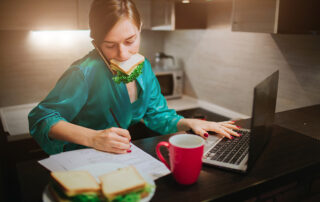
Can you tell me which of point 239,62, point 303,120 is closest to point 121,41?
point 303,120

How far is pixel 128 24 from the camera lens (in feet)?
4.22

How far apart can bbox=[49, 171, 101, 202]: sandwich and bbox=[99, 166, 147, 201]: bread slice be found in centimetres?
3

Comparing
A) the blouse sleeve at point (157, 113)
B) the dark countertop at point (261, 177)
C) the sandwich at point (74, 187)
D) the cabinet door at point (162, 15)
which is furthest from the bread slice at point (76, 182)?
the cabinet door at point (162, 15)

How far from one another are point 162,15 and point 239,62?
789 millimetres

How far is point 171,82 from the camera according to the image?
2867mm

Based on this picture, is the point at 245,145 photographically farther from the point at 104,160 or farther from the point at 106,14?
the point at 106,14

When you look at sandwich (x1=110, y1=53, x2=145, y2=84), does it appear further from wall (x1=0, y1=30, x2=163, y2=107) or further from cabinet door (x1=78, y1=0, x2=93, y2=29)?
wall (x1=0, y1=30, x2=163, y2=107)

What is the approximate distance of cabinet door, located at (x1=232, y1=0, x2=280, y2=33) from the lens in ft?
5.49

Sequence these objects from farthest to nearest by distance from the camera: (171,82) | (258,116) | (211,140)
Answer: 1. (171,82)
2. (211,140)
3. (258,116)

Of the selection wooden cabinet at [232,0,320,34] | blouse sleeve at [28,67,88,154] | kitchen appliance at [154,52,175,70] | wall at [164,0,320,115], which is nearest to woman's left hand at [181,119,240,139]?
blouse sleeve at [28,67,88,154]

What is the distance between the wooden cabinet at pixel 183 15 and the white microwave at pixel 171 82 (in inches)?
18.1

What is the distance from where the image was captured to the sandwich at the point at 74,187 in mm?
744

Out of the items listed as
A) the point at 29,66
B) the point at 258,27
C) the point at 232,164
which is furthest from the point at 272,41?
the point at 29,66

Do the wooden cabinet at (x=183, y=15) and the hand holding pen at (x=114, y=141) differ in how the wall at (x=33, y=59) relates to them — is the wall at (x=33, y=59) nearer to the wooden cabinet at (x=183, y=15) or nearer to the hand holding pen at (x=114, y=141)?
the wooden cabinet at (x=183, y=15)
